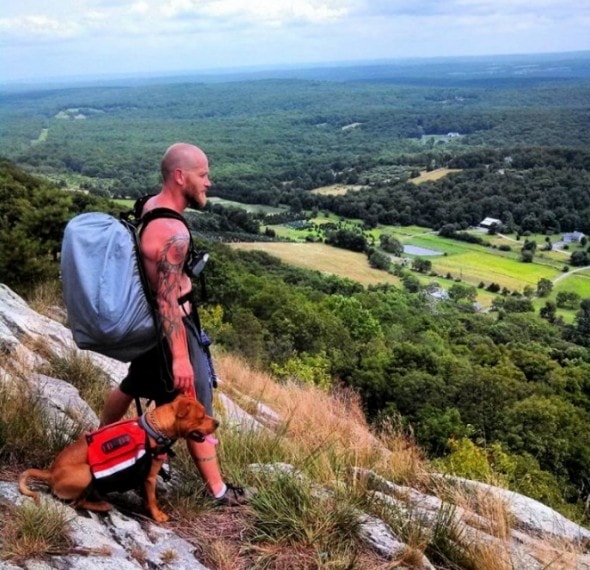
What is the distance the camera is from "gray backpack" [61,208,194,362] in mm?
2451

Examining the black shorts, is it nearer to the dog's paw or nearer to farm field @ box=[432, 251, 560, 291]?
the dog's paw

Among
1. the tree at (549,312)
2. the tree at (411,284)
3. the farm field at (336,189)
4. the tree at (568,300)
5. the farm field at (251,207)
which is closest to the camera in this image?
the tree at (549,312)

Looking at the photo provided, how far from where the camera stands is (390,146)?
147875 mm

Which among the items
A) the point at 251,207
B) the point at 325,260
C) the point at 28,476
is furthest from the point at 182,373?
the point at 251,207

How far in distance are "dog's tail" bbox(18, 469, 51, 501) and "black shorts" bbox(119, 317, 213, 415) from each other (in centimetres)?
57

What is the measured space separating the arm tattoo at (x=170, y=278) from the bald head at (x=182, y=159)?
31 centimetres

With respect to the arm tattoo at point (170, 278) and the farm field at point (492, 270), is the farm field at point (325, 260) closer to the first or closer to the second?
the farm field at point (492, 270)

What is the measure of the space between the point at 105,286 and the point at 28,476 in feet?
3.13

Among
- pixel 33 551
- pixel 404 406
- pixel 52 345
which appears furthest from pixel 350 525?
pixel 404 406

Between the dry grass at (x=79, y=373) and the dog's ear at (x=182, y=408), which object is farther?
the dry grass at (x=79, y=373)

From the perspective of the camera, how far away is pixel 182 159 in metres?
2.66

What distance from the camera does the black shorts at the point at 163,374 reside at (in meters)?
2.87

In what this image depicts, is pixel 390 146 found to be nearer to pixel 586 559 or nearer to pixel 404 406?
pixel 404 406

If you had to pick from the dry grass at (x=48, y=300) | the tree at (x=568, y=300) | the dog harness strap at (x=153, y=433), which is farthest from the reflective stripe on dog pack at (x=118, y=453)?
the tree at (x=568, y=300)
